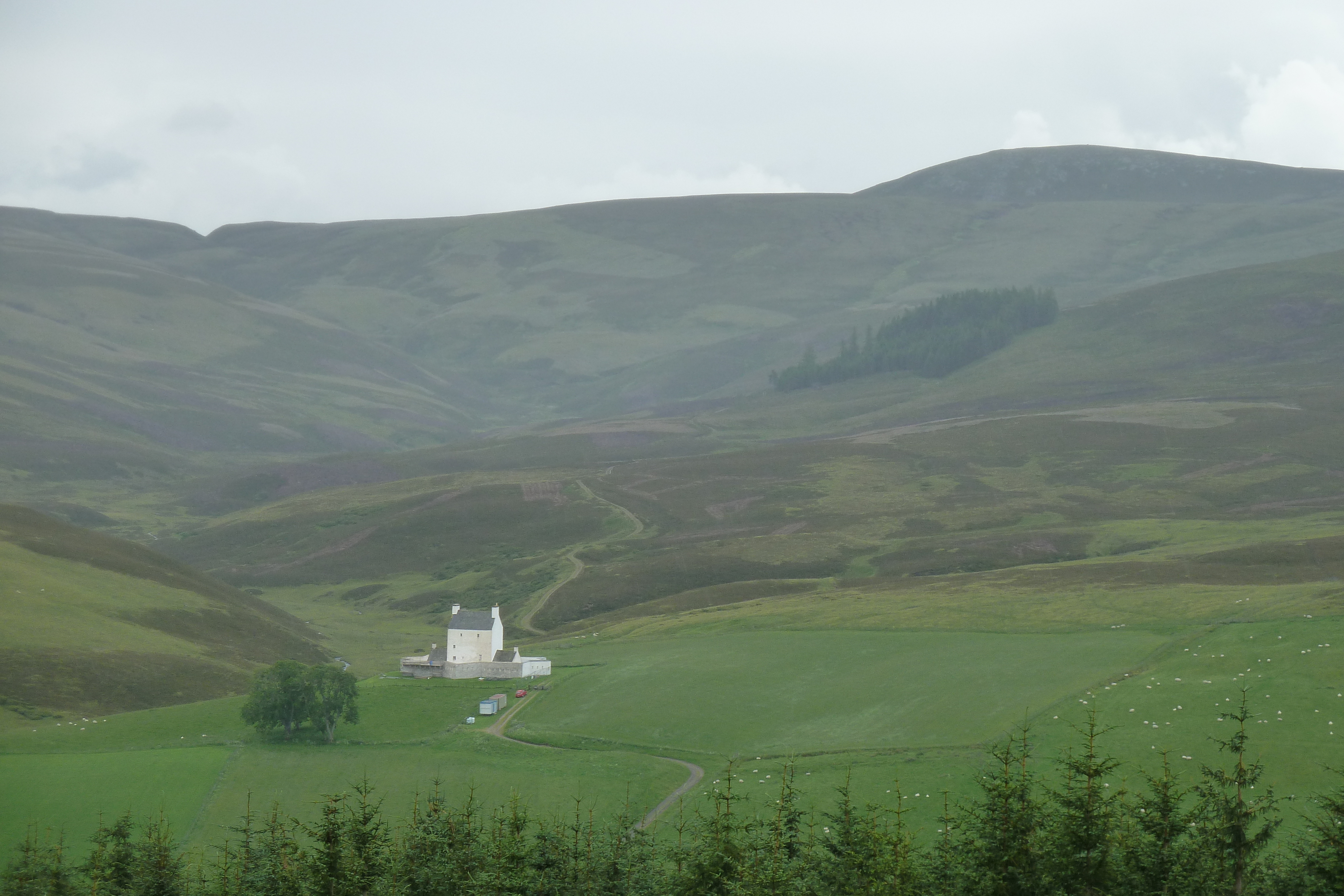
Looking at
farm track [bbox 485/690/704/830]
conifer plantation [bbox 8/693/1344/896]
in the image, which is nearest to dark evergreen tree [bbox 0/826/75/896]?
conifer plantation [bbox 8/693/1344/896]

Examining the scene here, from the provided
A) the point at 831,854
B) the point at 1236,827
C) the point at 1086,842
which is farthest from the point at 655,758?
the point at 1236,827

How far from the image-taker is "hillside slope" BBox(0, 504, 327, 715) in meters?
68.2

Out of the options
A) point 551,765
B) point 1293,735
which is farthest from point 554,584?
point 1293,735

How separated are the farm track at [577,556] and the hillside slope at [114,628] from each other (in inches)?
736

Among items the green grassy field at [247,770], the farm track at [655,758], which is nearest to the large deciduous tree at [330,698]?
the green grassy field at [247,770]

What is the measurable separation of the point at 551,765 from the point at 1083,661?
26075 mm

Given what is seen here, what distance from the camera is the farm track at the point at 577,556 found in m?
110

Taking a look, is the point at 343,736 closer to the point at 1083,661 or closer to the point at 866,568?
the point at 1083,661

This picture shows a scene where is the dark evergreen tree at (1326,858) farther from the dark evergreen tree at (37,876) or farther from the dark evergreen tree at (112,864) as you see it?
the dark evergreen tree at (37,876)

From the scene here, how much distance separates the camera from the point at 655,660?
239ft

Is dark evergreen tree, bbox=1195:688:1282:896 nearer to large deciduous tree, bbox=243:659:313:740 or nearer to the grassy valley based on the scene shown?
the grassy valley

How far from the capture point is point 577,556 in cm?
13612

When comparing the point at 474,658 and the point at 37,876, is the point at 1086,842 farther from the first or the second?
the point at 474,658

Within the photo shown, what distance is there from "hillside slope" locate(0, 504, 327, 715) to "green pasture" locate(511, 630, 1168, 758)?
78.7 ft
